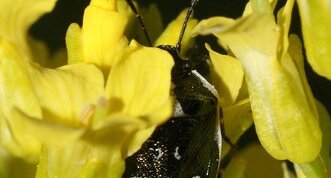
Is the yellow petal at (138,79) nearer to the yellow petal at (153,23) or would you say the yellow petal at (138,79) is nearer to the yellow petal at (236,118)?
the yellow petal at (236,118)

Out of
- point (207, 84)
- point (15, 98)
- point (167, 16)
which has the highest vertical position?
point (15, 98)

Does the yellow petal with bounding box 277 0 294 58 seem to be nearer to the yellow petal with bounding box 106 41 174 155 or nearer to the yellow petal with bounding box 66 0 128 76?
the yellow petal with bounding box 106 41 174 155

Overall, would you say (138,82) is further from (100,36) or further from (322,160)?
(322,160)

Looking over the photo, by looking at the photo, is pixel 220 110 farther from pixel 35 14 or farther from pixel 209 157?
pixel 35 14

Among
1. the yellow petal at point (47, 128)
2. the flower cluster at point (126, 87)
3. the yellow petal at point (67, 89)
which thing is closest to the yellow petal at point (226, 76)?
the flower cluster at point (126, 87)

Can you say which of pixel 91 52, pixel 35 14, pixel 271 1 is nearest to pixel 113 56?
pixel 91 52

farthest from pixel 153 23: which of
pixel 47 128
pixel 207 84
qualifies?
pixel 47 128

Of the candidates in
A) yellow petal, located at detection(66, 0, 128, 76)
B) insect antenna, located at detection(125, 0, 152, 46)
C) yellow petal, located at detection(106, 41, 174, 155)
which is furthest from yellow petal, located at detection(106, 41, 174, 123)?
insect antenna, located at detection(125, 0, 152, 46)
